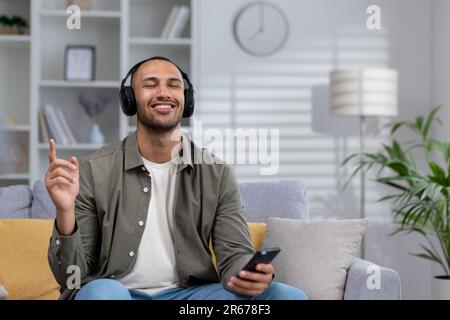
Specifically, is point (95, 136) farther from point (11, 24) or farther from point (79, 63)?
point (11, 24)

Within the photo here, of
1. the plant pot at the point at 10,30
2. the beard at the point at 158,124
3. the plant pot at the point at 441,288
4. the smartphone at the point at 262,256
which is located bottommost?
the plant pot at the point at 441,288

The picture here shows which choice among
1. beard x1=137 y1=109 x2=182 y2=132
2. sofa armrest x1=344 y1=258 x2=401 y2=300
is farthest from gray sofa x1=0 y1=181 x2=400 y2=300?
beard x1=137 y1=109 x2=182 y2=132

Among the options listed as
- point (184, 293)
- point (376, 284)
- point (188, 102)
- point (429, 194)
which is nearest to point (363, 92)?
point (429, 194)

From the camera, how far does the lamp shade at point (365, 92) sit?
3.72 m

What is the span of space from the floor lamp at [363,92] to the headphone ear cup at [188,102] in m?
1.86

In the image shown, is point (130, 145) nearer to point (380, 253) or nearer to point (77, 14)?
point (77, 14)

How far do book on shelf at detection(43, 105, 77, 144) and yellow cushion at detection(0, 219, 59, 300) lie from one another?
137 centimetres

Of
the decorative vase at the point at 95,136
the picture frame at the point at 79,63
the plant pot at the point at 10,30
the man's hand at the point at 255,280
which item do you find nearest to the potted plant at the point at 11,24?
the plant pot at the point at 10,30

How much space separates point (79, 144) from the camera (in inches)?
155

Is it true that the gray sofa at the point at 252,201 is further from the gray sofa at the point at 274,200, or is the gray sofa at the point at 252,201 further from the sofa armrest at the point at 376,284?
the sofa armrest at the point at 376,284

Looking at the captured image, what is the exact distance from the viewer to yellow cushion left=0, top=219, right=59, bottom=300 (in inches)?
98.4

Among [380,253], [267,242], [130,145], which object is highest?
[130,145]

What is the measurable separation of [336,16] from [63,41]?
1582 mm

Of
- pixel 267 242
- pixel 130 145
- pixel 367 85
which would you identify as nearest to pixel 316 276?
pixel 267 242
